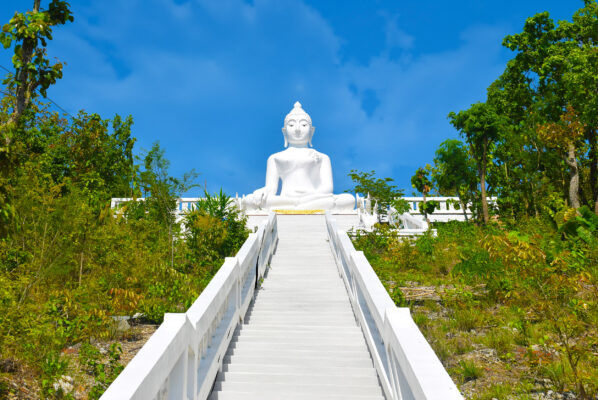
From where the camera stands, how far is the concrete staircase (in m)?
4.55

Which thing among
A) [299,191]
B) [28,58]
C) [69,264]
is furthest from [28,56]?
[299,191]

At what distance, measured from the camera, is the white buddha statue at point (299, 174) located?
17.0 m

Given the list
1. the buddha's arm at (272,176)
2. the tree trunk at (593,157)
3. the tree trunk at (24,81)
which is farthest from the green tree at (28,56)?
the tree trunk at (593,157)

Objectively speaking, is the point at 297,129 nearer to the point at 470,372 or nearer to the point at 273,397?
the point at 470,372

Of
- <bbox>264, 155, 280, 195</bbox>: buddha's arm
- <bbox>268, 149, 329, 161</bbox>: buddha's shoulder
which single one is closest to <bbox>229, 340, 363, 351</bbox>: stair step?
<bbox>264, 155, 280, 195</bbox>: buddha's arm

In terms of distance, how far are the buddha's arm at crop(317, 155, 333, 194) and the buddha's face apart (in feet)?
3.88

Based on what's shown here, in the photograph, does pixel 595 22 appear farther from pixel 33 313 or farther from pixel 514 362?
pixel 33 313

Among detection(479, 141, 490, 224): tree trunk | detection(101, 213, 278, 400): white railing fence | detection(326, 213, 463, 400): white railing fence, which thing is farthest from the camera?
detection(479, 141, 490, 224): tree trunk

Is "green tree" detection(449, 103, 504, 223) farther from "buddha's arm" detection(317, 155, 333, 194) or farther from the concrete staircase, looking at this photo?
the concrete staircase

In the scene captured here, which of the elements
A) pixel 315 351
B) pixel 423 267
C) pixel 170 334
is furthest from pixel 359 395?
pixel 423 267

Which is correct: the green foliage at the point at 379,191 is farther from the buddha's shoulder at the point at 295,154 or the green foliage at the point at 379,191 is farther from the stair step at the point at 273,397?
the stair step at the point at 273,397

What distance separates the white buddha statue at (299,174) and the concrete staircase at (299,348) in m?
7.79

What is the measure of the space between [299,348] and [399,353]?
7.64 feet

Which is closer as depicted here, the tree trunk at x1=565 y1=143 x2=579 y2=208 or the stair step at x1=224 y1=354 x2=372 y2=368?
the stair step at x1=224 y1=354 x2=372 y2=368
